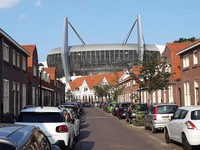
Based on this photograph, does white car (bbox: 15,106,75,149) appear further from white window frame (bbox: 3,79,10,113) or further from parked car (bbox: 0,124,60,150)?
white window frame (bbox: 3,79,10,113)

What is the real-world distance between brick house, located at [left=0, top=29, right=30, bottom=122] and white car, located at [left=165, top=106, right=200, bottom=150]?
→ 492 inches

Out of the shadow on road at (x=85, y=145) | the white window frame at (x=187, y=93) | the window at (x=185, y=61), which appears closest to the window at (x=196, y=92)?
the white window frame at (x=187, y=93)

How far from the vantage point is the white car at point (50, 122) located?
10609 millimetres

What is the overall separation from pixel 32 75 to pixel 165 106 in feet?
67.2

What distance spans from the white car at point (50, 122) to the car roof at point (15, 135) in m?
5.53

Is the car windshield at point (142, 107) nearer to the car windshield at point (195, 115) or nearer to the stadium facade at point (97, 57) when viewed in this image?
the car windshield at point (195, 115)

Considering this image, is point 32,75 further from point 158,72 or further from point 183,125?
point 183,125

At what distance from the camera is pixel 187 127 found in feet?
39.5

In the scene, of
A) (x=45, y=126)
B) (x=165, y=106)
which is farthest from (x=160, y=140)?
(x=45, y=126)

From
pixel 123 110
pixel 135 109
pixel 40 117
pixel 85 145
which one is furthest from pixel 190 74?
pixel 40 117

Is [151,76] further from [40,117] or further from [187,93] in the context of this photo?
[40,117]

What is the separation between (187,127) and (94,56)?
437 feet

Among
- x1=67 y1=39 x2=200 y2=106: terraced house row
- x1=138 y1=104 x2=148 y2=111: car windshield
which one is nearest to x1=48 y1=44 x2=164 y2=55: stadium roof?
x1=67 y1=39 x2=200 y2=106: terraced house row

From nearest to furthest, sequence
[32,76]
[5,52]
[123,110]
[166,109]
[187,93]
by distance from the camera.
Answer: [166,109] → [5,52] → [187,93] → [123,110] → [32,76]
